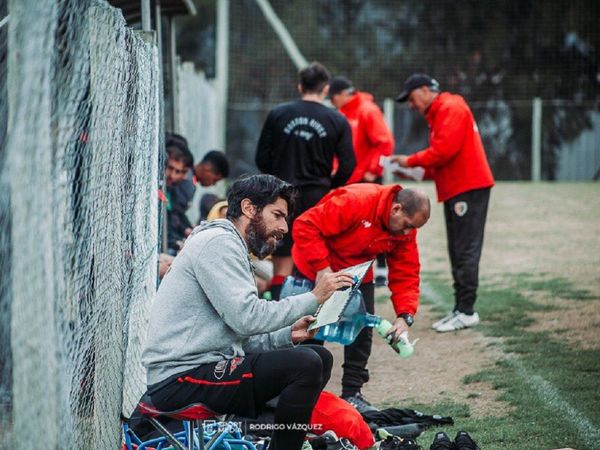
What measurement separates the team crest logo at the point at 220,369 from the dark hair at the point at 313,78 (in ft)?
13.9

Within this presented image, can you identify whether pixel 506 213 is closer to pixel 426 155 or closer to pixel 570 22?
pixel 426 155

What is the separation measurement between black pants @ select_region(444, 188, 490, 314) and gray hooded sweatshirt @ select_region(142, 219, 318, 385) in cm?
396

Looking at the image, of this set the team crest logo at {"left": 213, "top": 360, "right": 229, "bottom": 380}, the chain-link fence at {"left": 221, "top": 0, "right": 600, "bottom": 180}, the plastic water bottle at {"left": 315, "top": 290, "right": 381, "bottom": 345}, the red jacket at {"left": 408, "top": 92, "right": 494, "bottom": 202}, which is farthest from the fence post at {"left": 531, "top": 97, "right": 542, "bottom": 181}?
the team crest logo at {"left": 213, "top": 360, "right": 229, "bottom": 380}

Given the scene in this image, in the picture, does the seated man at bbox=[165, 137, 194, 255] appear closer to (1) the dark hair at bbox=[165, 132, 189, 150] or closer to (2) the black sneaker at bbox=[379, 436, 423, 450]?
(1) the dark hair at bbox=[165, 132, 189, 150]

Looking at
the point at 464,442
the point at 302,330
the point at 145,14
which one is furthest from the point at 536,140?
the point at 302,330

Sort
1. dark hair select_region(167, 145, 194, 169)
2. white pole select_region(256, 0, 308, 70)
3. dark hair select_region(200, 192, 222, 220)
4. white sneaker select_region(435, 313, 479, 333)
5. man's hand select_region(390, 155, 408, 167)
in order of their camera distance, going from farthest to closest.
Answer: white pole select_region(256, 0, 308, 70) → dark hair select_region(200, 192, 222, 220) → man's hand select_region(390, 155, 408, 167) → white sneaker select_region(435, 313, 479, 333) → dark hair select_region(167, 145, 194, 169)

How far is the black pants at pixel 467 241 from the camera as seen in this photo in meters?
7.96

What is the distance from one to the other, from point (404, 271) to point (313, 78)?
2723 mm

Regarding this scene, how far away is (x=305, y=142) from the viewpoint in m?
7.95

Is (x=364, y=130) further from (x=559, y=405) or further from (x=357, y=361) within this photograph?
(x=559, y=405)

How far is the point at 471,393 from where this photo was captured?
6.11 m

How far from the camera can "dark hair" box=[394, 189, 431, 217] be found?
17.8 feet

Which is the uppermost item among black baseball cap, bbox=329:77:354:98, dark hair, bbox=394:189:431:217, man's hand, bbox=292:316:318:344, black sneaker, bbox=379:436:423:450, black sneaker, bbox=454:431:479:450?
black baseball cap, bbox=329:77:354:98

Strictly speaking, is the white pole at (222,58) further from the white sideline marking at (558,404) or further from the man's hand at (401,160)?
the white sideline marking at (558,404)
